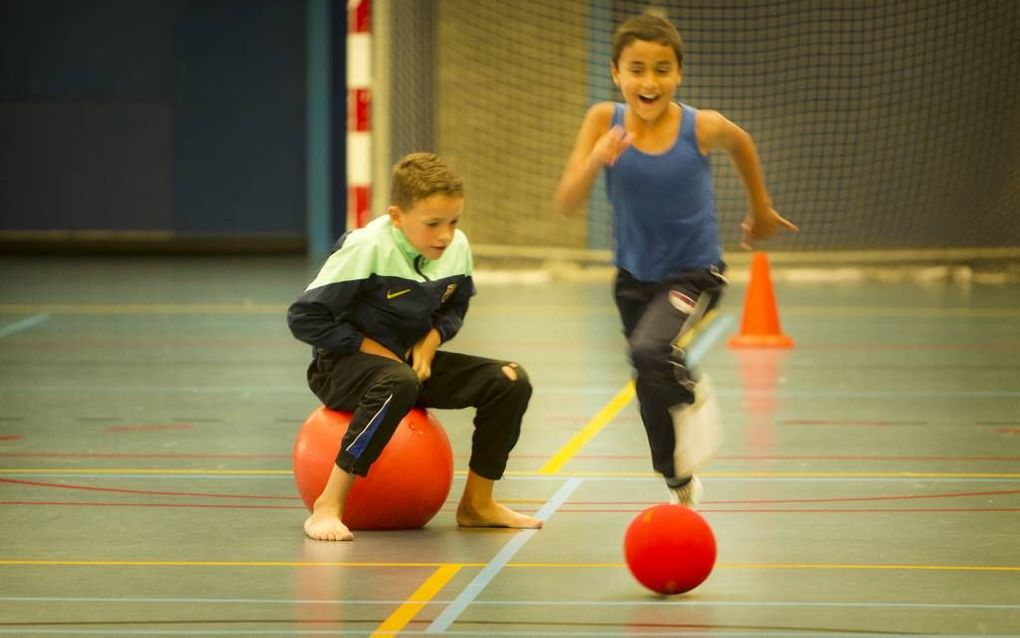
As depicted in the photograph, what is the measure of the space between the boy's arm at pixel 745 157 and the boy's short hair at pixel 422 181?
73cm

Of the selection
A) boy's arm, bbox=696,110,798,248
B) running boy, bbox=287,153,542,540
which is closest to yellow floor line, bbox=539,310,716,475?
boy's arm, bbox=696,110,798,248

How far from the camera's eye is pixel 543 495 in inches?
212

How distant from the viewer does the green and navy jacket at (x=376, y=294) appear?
4.71m

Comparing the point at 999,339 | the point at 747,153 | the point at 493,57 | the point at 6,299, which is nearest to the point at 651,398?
the point at 747,153

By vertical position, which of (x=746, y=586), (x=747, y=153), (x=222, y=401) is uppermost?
(x=747, y=153)

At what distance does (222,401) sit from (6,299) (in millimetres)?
5238

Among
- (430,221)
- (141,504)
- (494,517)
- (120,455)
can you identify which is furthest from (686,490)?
(120,455)

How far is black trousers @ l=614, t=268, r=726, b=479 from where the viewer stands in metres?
4.70

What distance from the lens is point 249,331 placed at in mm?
10312

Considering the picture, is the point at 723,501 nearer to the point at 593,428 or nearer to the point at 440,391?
the point at 440,391

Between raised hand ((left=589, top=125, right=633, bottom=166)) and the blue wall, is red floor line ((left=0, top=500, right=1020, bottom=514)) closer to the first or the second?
raised hand ((left=589, top=125, right=633, bottom=166))

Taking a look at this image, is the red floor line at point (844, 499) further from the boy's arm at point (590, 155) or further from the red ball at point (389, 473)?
the boy's arm at point (590, 155)

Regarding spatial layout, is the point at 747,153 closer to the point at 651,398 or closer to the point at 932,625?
the point at 651,398

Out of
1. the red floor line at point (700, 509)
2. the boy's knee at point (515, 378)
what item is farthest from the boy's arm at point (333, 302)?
the red floor line at point (700, 509)
